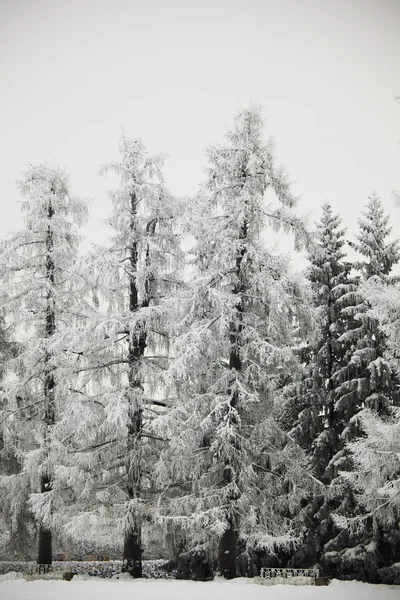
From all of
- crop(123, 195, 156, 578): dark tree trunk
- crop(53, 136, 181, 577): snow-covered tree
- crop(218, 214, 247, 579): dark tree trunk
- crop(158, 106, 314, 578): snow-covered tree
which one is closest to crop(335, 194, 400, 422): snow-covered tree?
crop(158, 106, 314, 578): snow-covered tree

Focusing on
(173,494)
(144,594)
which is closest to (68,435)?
(173,494)

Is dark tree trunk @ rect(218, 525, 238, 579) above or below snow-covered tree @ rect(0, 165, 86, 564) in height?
below

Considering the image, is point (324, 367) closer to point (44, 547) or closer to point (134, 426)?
point (134, 426)

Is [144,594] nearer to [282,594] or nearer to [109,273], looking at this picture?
[282,594]

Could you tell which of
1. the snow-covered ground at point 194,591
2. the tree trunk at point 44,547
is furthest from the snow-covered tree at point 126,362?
the tree trunk at point 44,547

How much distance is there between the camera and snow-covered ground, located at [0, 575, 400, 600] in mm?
10914

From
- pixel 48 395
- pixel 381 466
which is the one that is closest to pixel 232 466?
pixel 381 466

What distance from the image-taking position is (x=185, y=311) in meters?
15.3

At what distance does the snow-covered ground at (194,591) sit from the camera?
10.9 metres

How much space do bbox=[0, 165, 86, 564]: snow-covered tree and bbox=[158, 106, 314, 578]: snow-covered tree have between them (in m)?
4.80

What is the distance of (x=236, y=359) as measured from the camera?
49.8ft

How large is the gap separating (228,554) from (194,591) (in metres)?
2.82

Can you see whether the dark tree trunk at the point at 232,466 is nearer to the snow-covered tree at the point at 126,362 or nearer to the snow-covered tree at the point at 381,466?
the snow-covered tree at the point at 126,362

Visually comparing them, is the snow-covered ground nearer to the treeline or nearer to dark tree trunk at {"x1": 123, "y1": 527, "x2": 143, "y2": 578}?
the treeline
